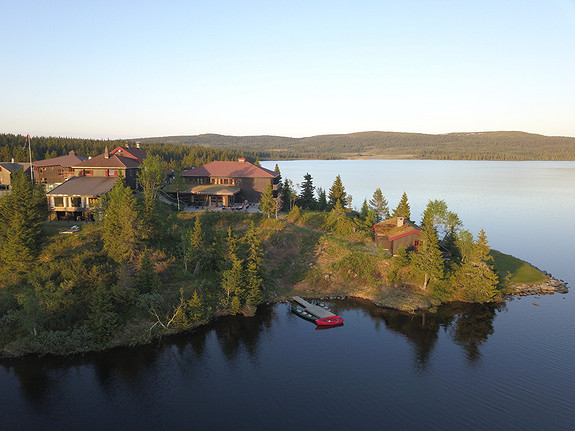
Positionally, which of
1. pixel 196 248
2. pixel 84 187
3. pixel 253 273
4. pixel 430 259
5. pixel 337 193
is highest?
pixel 84 187

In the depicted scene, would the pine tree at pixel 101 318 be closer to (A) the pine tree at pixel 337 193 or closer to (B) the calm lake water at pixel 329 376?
(B) the calm lake water at pixel 329 376

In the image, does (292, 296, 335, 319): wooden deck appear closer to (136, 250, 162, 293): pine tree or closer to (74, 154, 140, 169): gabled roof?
(136, 250, 162, 293): pine tree

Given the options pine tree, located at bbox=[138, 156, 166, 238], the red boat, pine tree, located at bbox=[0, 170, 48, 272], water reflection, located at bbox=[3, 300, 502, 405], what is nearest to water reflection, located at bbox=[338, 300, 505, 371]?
water reflection, located at bbox=[3, 300, 502, 405]

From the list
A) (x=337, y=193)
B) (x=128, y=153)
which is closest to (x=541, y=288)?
(x=337, y=193)

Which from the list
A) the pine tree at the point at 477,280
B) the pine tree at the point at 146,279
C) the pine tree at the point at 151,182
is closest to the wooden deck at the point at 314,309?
the pine tree at the point at 146,279

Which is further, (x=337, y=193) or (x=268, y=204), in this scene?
(x=337, y=193)

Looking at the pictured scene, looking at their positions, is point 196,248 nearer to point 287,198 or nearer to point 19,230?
point 19,230

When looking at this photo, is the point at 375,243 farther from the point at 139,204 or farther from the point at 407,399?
the point at 139,204
